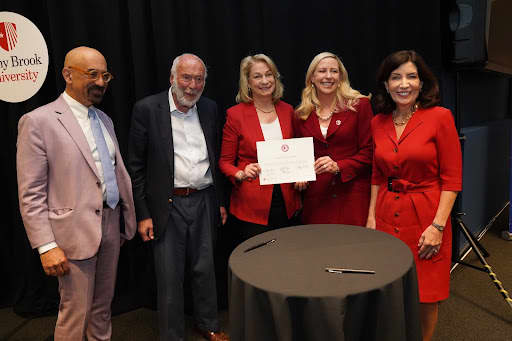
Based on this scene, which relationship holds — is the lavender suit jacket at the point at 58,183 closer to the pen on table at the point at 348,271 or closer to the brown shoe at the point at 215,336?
the brown shoe at the point at 215,336

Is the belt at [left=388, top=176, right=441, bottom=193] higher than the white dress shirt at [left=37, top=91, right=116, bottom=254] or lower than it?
lower

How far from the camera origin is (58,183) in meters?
1.93

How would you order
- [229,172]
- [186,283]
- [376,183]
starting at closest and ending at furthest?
[376,183]
[229,172]
[186,283]

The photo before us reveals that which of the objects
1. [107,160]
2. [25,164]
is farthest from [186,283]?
[25,164]

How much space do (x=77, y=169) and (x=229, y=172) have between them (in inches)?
34.2

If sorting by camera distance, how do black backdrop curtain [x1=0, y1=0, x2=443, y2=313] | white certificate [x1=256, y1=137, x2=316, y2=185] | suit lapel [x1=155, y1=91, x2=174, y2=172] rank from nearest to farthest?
1. white certificate [x1=256, y1=137, x2=316, y2=185]
2. suit lapel [x1=155, y1=91, x2=174, y2=172]
3. black backdrop curtain [x1=0, y1=0, x2=443, y2=313]

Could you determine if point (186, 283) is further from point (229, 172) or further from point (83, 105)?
point (83, 105)

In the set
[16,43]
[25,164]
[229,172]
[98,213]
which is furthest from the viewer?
[16,43]

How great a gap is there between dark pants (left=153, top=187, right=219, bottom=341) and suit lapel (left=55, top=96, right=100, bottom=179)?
2.01ft

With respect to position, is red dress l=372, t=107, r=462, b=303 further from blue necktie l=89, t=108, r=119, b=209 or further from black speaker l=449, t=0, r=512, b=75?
blue necktie l=89, t=108, r=119, b=209

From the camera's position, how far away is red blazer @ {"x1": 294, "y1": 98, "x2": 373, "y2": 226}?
234cm

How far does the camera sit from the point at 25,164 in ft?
6.07

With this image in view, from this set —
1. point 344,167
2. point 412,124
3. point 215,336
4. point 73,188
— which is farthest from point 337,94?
point 215,336

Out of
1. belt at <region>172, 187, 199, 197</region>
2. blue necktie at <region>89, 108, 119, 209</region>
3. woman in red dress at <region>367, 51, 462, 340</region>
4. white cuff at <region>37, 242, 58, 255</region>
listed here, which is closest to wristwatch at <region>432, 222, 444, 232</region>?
woman in red dress at <region>367, 51, 462, 340</region>
